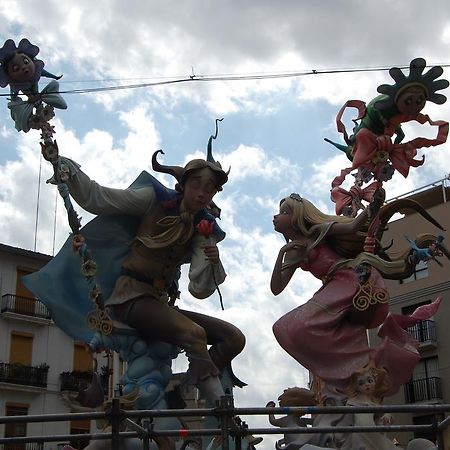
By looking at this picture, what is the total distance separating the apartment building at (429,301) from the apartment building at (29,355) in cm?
922

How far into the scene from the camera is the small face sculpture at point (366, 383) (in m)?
6.27

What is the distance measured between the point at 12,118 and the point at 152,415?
3.44m

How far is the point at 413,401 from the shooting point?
76.7ft

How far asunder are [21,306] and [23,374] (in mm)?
2073

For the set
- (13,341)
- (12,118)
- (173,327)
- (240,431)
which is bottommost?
(240,431)

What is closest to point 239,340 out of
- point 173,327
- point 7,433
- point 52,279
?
point 173,327

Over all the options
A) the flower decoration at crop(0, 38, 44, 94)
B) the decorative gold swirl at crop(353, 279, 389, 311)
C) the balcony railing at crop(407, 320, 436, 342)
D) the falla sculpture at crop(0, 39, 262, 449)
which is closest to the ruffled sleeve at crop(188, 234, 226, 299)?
the falla sculpture at crop(0, 39, 262, 449)

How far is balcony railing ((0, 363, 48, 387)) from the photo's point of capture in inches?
892

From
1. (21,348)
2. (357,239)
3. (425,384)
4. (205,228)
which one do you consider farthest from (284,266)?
(21,348)

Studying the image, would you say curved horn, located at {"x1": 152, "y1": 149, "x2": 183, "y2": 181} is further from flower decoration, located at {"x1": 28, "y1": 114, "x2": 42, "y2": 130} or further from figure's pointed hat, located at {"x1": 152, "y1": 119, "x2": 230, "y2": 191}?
flower decoration, located at {"x1": 28, "y1": 114, "x2": 42, "y2": 130}

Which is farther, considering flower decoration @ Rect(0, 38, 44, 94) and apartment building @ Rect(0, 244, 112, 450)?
apartment building @ Rect(0, 244, 112, 450)

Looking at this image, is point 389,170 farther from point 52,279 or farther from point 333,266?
point 52,279

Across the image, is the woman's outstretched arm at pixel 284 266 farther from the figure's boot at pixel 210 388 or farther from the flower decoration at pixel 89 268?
the flower decoration at pixel 89 268

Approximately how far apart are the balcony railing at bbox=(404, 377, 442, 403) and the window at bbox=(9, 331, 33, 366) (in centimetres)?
1074
